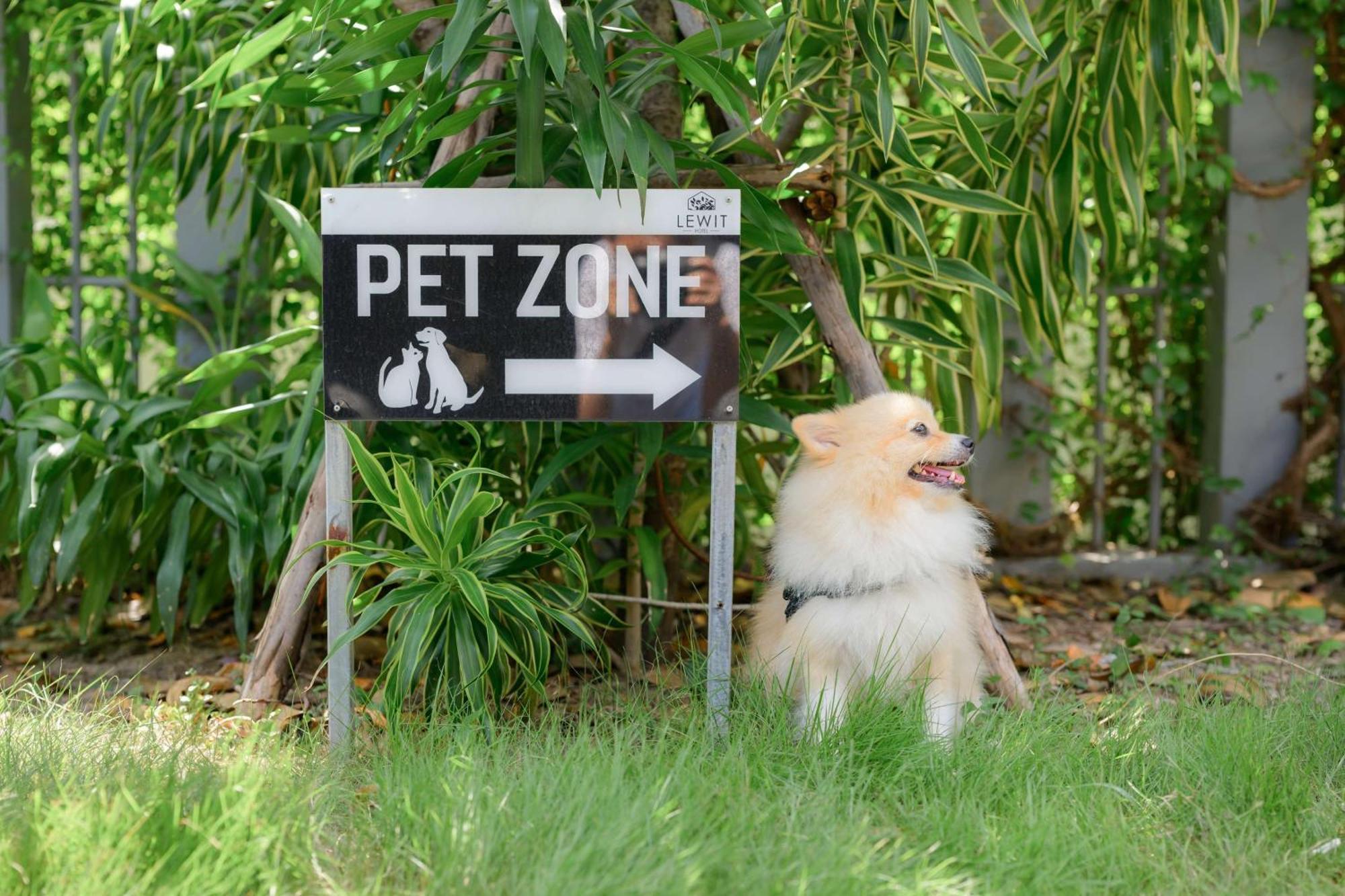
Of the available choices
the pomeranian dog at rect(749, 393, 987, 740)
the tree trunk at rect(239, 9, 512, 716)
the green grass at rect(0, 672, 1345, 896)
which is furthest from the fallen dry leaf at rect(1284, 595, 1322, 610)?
the tree trunk at rect(239, 9, 512, 716)

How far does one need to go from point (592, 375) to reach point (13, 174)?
2.90m

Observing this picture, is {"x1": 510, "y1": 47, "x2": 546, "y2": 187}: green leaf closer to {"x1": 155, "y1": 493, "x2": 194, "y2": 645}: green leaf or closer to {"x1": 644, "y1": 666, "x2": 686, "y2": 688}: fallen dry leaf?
{"x1": 644, "y1": 666, "x2": 686, "y2": 688}: fallen dry leaf

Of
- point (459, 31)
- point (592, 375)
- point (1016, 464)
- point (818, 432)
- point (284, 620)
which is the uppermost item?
point (459, 31)

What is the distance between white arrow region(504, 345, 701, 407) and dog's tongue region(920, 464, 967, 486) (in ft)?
1.73

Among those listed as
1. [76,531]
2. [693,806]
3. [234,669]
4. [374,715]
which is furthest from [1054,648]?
[76,531]

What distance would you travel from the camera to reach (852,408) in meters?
2.43

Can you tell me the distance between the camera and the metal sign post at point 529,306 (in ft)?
7.82

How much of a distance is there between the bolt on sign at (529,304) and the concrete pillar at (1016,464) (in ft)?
7.46

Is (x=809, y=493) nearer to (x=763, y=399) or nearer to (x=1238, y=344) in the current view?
(x=763, y=399)

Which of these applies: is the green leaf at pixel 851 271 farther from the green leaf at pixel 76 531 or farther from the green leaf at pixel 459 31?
the green leaf at pixel 76 531

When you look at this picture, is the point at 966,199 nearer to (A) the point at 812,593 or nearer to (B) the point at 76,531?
(A) the point at 812,593

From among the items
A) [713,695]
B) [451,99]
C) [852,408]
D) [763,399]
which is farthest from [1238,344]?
[451,99]

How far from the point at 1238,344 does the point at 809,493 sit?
274 cm

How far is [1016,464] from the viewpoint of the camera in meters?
4.46
